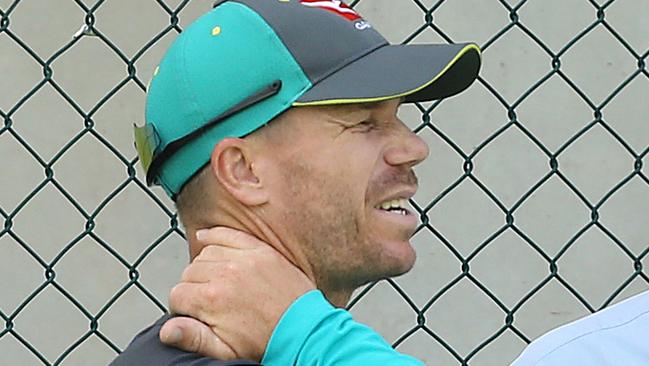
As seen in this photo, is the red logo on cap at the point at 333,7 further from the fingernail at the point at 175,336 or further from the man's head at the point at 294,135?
the fingernail at the point at 175,336

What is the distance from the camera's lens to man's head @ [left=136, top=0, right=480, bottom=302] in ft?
5.53

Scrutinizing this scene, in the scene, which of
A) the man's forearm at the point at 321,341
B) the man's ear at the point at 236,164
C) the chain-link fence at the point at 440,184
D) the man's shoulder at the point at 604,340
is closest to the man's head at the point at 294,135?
the man's ear at the point at 236,164

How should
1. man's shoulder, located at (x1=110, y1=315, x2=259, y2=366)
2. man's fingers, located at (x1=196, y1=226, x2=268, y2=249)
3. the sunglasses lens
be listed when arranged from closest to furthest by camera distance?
man's shoulder, located at (x1=110, y1=315, x2=259, y2=366)
man's fingers, located at (x1=196, y1=226, x2=268, y2=249)
the sunglasses lens

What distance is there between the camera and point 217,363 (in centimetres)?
153

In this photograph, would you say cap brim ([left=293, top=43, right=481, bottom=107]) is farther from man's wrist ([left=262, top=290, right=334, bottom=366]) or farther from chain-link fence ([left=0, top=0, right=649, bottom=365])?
chain-link fence ([left=0, top=0, right=649, bottom=365])

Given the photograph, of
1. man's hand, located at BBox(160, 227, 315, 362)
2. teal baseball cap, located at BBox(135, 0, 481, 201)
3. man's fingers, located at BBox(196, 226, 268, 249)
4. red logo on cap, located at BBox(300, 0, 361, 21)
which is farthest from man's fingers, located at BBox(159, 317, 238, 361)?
red logo on cap, located at BBox(300, 0, 361, 21)

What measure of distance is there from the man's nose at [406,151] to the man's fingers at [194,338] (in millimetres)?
343

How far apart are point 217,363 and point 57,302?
5.83 feet

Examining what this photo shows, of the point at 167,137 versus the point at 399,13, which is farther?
the point at 399,13

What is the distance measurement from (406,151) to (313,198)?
0.15 m

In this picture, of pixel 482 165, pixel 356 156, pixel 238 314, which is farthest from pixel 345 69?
pixel 482 165

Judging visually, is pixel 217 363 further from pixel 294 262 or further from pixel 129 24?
pixel 129 24

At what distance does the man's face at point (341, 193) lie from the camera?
1.69 metres

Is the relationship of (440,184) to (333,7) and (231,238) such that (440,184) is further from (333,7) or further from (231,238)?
(231,238)
